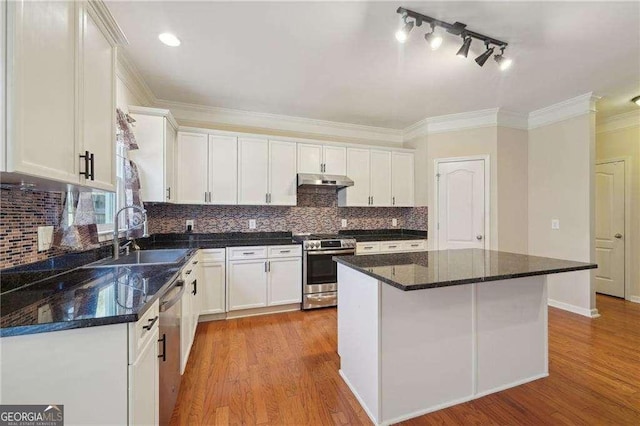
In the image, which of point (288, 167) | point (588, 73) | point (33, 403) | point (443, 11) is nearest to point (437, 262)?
point (443, 11)

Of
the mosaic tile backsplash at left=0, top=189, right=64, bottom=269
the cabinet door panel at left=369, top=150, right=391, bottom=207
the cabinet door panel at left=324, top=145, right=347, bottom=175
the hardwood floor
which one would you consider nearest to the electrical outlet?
the mosaic tile backsplash at left=0, top=189, right=64, bottom=269

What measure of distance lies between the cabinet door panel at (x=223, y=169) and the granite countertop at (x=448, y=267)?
199 centimetres

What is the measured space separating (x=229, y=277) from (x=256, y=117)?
7.18 feet

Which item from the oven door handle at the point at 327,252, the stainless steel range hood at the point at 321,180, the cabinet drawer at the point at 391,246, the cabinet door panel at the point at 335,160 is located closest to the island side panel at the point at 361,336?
the oven door handle at the point at 327,252

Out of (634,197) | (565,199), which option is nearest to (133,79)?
(565,199)

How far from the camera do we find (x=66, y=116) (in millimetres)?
1149

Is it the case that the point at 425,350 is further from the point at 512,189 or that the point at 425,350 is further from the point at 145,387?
the point at 512,189

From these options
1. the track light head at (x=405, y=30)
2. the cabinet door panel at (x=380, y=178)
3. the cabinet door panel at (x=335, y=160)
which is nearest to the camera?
the track light head at (x=405, y=30)

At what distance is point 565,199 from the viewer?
350 cm

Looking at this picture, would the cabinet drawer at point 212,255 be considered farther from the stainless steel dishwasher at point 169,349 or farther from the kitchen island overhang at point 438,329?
the kitchen island overhang at point 438,329

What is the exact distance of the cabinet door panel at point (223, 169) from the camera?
3352 mm

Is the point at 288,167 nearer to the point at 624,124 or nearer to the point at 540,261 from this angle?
the point at 540,261

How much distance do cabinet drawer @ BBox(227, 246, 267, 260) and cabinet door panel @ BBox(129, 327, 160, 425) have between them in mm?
1831

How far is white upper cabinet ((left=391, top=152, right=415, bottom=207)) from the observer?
4270mm
